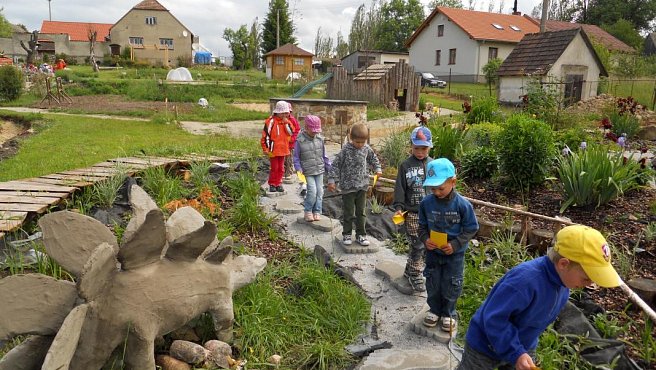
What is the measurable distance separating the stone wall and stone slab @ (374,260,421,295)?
20.7 ft

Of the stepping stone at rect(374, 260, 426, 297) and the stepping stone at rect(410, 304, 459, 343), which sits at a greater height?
the stepping stone at rect(374, 260, 426, 297)

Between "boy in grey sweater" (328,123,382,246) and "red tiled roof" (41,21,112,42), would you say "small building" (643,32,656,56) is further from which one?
"red tiled roof" (41,21,112,42)

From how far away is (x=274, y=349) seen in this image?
328 centimetres

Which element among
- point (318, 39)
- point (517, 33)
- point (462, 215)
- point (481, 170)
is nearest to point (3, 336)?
point (462, 215)

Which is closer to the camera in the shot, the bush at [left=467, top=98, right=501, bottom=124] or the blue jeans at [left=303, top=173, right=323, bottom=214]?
the blue jeans at [left=303, top=173, right=323, bottom=214]

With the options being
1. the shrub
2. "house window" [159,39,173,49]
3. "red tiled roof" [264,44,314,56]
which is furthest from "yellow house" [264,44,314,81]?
the shrub

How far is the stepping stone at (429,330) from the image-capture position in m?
3.45

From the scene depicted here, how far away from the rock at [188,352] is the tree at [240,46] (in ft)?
163

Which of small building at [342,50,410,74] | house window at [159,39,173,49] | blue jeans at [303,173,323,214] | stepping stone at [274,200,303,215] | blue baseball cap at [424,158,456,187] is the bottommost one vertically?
stepping stone at [274,200,303,215]

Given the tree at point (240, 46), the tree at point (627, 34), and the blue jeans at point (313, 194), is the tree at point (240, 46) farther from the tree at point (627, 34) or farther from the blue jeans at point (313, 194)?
the blue jeans at point (313, 194)

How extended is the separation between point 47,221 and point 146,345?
849 mm

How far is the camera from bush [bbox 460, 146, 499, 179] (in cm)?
675

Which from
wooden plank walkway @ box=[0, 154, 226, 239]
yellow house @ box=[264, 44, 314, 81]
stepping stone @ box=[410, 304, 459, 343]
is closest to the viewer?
stepping stone @ box=[410, 304, 459, 343]

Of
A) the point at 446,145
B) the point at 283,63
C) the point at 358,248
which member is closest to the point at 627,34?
the point at 283,63
